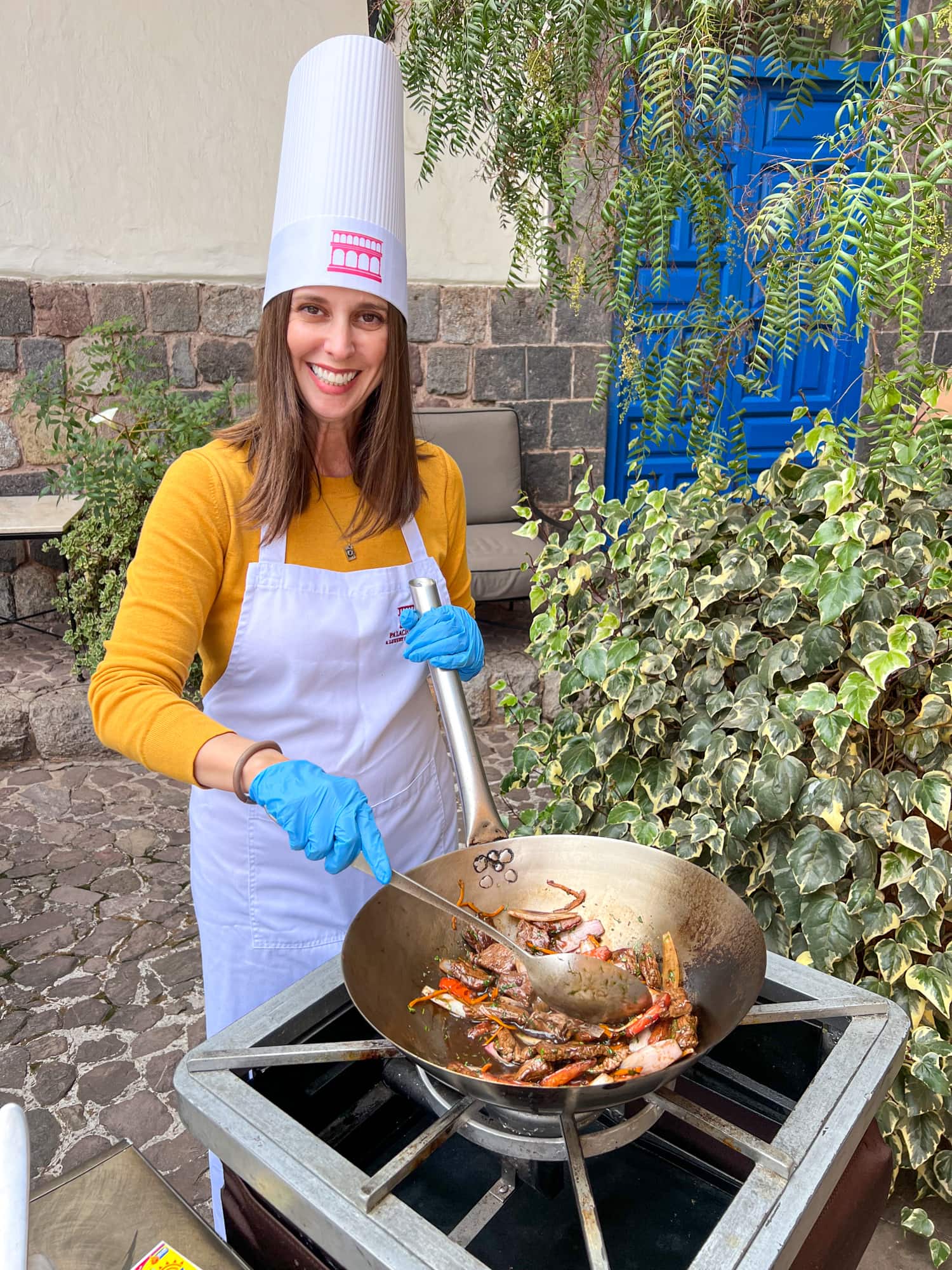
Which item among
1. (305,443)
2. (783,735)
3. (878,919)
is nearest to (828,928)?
(878,919)

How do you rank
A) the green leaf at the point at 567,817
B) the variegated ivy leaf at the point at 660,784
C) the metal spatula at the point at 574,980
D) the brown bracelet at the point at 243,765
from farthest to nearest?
the green leaf at the point at 567,817, the variegated ivy leaf at the point at 660,784, the brown bracelet at the point at 243,765, the metal spatula at the point at 574,980

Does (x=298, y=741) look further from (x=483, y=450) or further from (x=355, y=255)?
(x=483, y=450)

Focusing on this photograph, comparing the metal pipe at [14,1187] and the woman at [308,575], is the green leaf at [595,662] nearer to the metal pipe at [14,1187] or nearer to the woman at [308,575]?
the woman at [308,575]

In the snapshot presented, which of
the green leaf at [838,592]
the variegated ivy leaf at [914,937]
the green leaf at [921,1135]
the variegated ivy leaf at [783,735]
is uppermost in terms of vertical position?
the green leaf at [838,592]

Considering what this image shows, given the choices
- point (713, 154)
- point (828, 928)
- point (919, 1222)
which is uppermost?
point (713, 154)

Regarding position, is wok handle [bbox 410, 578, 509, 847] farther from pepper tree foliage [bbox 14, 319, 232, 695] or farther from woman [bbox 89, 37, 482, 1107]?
pepper tree foliage [bbox 14, 319, 232, 695]

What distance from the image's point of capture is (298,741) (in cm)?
157

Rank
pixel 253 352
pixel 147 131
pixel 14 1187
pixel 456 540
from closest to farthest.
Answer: pixel 14 1187, pixel 456 540, pixel 147 131, pixel 253 352

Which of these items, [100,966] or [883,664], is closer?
[883,664]

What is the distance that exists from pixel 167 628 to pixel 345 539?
0.36 metres

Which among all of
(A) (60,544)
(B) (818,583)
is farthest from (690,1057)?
(A) (60,544)

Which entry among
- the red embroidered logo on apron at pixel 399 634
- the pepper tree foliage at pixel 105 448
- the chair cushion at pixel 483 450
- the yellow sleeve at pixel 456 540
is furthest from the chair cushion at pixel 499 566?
the red embroidered logo on apron at pixel 399 634

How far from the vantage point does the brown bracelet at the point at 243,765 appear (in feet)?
4.09

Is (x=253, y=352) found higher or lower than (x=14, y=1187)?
higher
